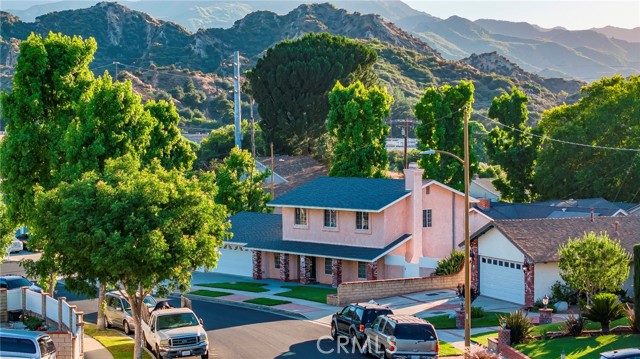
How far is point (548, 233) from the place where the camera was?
159ft

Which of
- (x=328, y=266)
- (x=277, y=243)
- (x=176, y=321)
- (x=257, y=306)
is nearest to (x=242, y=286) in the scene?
(x=277, y=243)

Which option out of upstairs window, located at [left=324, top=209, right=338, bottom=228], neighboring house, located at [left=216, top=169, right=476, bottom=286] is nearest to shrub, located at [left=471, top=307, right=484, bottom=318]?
neighboring house, located at [left=216, top=169, right=476, bottom=286]

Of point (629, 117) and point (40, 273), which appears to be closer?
point (40, 273)

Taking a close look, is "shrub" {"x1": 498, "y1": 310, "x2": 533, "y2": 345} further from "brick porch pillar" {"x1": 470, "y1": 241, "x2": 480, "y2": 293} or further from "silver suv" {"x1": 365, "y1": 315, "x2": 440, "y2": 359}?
"brick porch pillar" {"x1": 470, "y1": 241, "x2": 480, "y2": 293}

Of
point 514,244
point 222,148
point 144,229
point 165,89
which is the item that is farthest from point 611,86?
point 165,89

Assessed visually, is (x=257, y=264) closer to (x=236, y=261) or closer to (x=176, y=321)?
(x=236, y=261)

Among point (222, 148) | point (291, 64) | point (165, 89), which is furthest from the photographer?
point (165, 89)

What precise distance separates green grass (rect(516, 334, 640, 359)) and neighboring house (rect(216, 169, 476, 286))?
1946 centimetres

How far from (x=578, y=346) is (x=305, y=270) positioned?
26713mm

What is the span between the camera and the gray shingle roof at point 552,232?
46.8 m

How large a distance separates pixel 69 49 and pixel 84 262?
44.9 feet

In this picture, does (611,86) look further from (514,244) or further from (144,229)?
(144,229)

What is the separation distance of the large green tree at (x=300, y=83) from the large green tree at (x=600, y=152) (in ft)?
94.0

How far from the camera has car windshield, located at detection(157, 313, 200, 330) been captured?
3556cm
